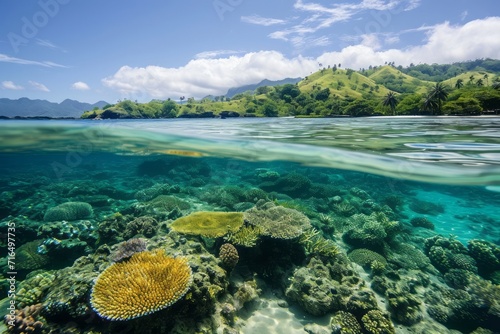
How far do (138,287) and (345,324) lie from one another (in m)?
5.12

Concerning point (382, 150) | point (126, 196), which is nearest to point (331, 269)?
point (382, 150)

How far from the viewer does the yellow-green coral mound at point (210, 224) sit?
7.93 metres

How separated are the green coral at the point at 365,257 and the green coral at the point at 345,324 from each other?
4.22 m

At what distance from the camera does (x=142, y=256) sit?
5.54 metres

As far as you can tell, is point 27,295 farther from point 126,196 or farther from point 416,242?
point 416,242

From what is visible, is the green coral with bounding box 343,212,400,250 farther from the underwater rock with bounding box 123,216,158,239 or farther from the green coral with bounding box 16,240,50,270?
the green coral with bounding box 16,240,50,270

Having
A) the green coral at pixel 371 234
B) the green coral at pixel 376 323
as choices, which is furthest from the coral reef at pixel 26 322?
the green coral at pixel 371 234

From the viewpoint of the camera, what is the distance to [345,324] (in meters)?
6.25

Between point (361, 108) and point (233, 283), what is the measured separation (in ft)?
269

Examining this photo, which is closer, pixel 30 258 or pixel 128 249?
pixel 128 249

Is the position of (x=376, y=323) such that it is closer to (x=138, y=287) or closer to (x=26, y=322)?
(x=138, y=287)

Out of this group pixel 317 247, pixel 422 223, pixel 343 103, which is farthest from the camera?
pixel 343 103

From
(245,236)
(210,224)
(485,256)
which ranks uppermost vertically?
(210,224)

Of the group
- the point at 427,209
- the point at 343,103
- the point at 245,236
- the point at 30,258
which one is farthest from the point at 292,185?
the point at 343,103
